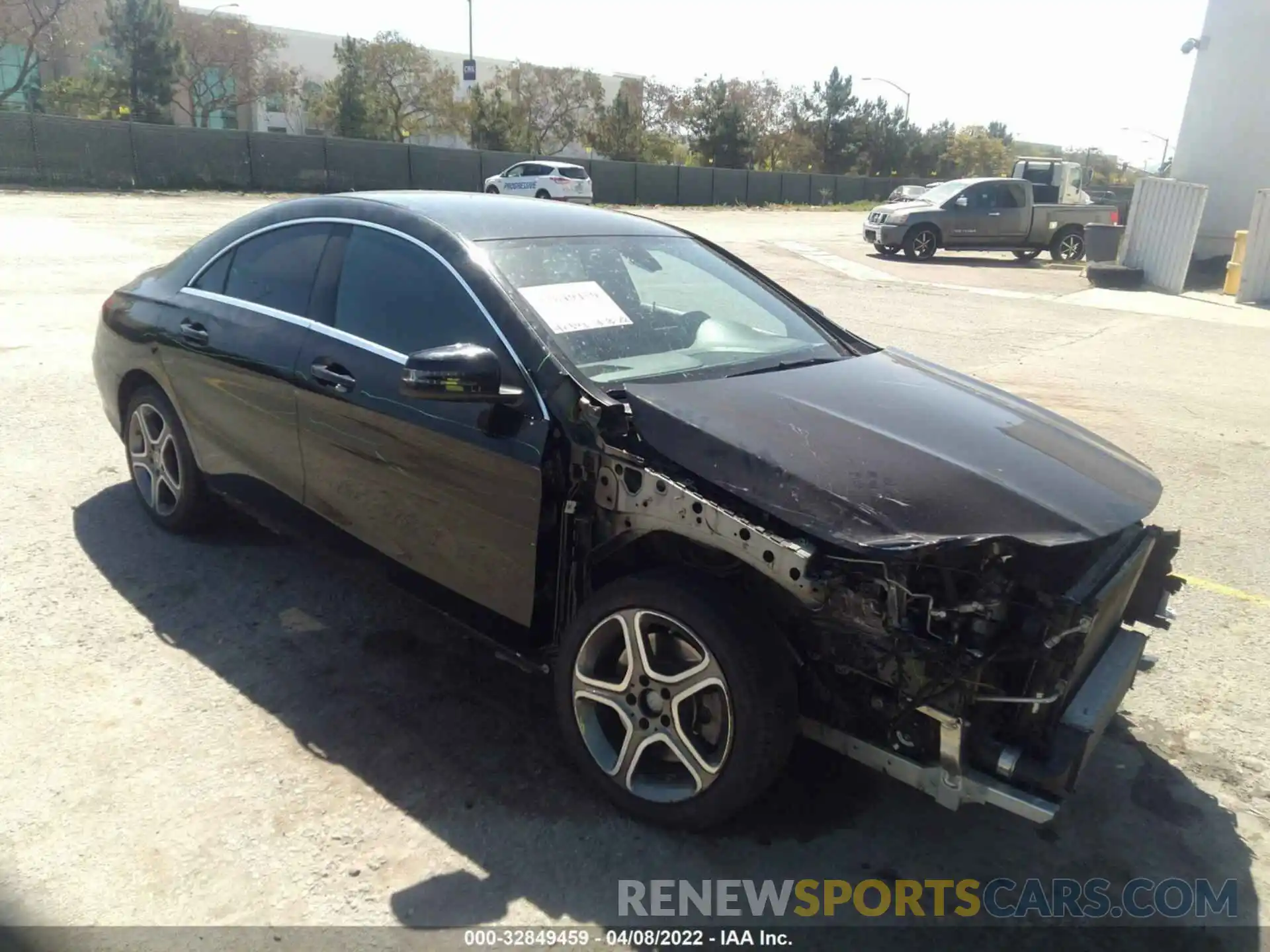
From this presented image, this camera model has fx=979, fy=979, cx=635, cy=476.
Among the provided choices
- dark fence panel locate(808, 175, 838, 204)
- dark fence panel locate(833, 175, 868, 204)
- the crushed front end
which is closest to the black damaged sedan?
the crushed front end

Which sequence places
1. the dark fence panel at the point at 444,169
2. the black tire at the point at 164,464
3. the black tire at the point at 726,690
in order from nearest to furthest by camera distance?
the black tire at the point at 726,690 → the black tire at the point at 164,464 → the dark fence panel at the point at 444,169

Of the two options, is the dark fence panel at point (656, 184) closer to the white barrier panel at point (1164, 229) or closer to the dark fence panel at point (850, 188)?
the dark fence panel at point (850, 188)

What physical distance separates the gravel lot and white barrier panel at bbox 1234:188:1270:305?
13.5 meters

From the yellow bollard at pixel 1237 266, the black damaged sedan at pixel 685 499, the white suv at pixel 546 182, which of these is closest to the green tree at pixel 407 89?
the white suv at pixel 546 182

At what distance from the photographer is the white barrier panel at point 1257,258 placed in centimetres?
1631

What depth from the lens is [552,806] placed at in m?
2.93

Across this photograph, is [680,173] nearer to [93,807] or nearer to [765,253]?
[765,253]

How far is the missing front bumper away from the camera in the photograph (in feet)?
7.81

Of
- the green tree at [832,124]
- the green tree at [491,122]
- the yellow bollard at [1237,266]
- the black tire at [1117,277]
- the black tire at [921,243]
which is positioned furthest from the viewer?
the green tree at [832,124]

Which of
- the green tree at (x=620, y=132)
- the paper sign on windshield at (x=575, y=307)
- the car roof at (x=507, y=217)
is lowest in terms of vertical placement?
the paper sign on windshield at (x=575, y=307)

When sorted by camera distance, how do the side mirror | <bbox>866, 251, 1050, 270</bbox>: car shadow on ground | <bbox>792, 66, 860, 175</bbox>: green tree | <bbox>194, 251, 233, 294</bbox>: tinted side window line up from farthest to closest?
<bbox>792, 66, 860, 175</bbox>: green tree, <bbox>866, 251, 1050, 270</bbox>: car shadow on ground, <bbox>194, 251, 233, 294</bbox>: tinted side window, the side mirror

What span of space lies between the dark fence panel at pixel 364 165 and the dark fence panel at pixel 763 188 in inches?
767

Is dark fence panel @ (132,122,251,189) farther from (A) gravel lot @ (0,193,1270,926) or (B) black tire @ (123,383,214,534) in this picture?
(B) black tire @ (123,383,214,534)

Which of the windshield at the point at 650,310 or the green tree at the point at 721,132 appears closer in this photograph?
the windshield at the point at 650,310
